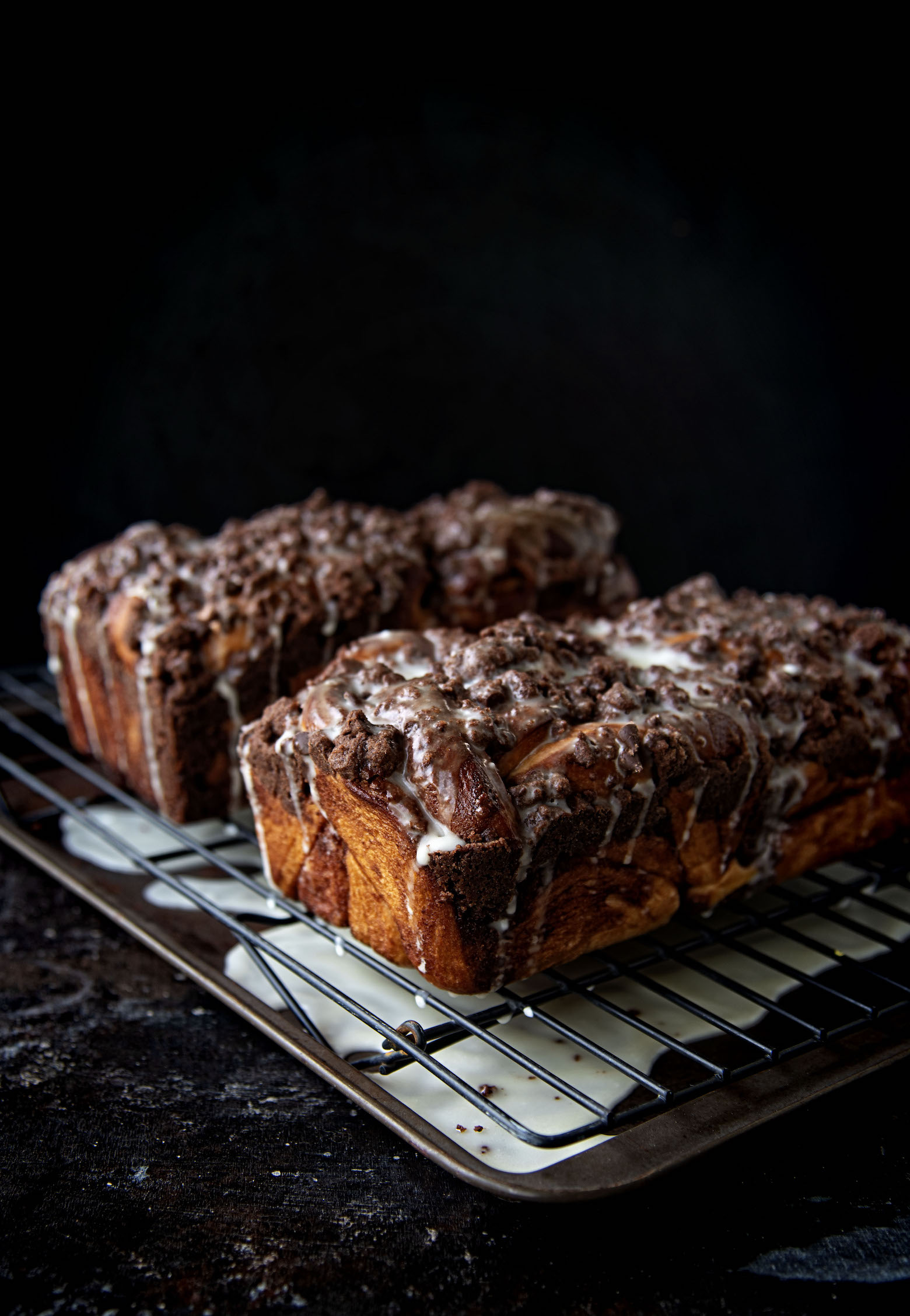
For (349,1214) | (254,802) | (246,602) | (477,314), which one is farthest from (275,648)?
(477,314)

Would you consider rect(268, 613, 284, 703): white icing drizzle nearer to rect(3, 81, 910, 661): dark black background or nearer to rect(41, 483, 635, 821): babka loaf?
rect(41, 483, 635, 821): babka loaf

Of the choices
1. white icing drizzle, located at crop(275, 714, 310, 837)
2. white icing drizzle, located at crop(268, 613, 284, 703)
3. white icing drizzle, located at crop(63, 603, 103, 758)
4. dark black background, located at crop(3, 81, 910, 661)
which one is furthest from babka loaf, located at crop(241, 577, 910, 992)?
dark black background, located at crop(3, 81, 910, 661)

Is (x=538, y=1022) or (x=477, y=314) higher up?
(x=477, y=314)

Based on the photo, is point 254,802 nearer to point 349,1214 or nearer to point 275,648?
point 275,648

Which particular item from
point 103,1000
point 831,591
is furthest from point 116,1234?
point 831,591

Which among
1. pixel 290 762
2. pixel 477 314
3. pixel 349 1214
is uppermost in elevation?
pixel 477 314

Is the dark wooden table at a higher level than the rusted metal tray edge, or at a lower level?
lower

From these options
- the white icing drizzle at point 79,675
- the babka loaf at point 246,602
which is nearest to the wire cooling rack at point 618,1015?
the babka loaf at point 246,602
